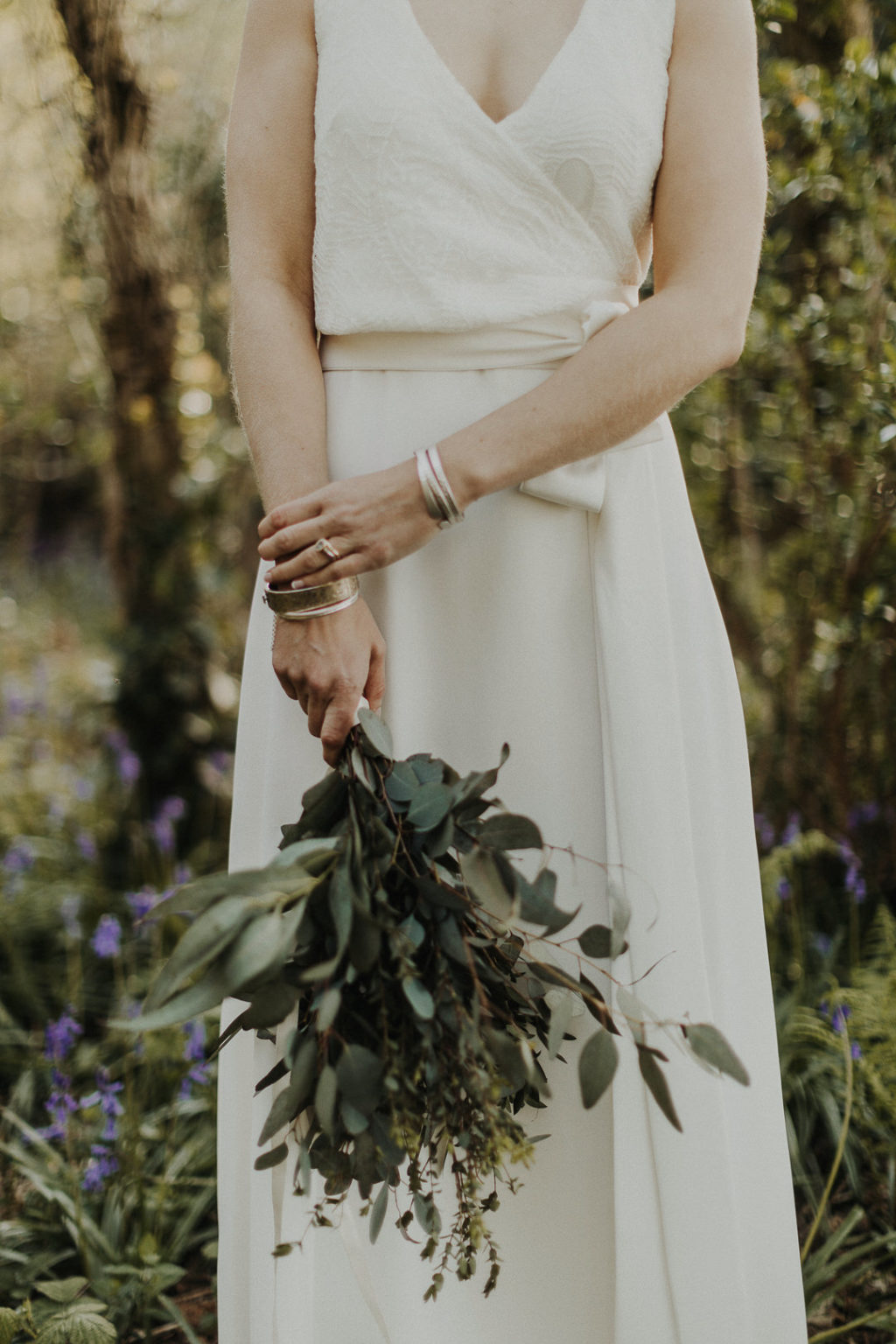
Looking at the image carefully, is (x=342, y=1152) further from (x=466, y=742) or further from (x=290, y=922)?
(x=466, y=742)

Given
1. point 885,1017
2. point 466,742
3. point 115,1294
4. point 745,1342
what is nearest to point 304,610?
point 466,742

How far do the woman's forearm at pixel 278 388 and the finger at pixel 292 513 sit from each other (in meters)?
0.07

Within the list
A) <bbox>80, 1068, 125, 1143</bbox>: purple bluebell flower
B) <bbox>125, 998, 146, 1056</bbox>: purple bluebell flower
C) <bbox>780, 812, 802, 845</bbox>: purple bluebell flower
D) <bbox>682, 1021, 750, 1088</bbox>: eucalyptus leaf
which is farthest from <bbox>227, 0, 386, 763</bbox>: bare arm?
<bbox>780, 812, 802, 845</bbox>: purple bluebell flower

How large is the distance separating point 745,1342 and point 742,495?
8.70 ft

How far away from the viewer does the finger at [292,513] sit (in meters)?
1.19

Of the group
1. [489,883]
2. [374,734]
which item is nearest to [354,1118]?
[489,883]

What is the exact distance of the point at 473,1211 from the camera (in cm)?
113

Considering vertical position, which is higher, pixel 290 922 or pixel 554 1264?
pixel 290 922

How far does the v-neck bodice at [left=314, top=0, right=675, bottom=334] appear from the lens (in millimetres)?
1245

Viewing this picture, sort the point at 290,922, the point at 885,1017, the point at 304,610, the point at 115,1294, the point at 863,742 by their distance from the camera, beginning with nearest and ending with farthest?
the point at 290,922 → the point at 304,610 → the point at 115,1294 → the point at 885,1017 → the point at 863,742

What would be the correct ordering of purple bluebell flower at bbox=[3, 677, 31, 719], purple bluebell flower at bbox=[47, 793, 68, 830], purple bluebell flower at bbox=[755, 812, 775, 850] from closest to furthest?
1. purple bluebell flower at bbox=[755, 812, 775, 850]
2. purple bluebell flower at bbox=[47, 793, 68, 830]
3. purple bluebell flower at bbox=[3, 677, 31, 719]

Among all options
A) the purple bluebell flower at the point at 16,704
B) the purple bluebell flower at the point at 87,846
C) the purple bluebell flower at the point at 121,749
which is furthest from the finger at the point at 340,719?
the purple bluebell flower at the point at 16,704

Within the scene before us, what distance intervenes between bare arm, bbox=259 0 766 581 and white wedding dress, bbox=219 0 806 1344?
0.16 feet

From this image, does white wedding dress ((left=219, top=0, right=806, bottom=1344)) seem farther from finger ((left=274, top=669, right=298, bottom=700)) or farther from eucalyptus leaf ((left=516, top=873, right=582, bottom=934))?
eucalyptus leaf ((left=516, top=873, right=582, bottom=934))
